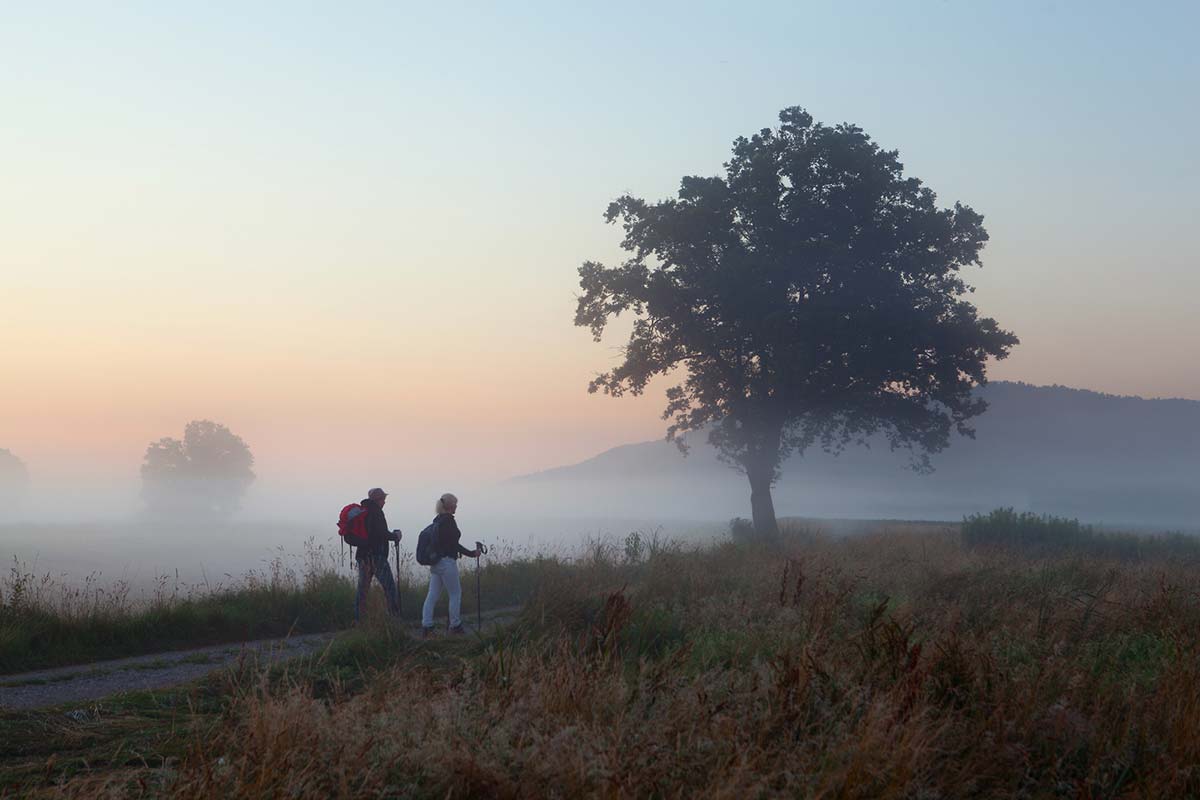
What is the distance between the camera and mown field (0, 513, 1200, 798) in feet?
16.7

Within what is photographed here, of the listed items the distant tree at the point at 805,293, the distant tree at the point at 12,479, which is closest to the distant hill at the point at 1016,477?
the distant tree at the point at 805,293

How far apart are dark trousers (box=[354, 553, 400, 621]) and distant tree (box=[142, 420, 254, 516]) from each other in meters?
99.9

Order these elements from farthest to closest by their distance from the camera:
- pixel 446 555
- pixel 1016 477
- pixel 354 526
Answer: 1. pixel 1016 477
2. pixel 354 526
3. pixel 446 555

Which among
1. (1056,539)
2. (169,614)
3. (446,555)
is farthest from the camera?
(1056,539)

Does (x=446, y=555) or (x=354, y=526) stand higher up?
(x=354, y=526)

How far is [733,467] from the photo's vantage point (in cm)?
3378

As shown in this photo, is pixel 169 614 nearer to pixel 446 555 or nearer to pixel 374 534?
pixel 374 534

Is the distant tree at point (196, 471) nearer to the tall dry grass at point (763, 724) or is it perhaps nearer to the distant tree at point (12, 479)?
the distant tree at point (12, 479)

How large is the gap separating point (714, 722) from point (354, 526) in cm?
1009

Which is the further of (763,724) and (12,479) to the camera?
(12,479)

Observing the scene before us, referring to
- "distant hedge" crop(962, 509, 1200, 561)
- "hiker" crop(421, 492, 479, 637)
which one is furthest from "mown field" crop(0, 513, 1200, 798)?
"distant hedge" crop(962, 509, 1200, 561)

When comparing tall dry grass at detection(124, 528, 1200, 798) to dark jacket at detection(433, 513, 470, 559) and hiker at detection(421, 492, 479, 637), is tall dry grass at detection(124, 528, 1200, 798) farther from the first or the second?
dark jacket at detection(433, 513, 470, 559)

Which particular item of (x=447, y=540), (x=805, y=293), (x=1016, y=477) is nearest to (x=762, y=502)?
(x=805, y=293)

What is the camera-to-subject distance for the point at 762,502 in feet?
106
